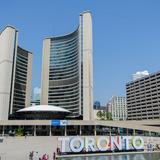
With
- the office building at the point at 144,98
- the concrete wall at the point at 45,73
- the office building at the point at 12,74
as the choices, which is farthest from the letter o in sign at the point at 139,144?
the concrete wall at the point at 45,73

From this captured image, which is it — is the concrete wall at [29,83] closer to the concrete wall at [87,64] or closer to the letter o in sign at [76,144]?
the concrete wall at [87,64]

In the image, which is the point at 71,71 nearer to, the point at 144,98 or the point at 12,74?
the point at 12,74

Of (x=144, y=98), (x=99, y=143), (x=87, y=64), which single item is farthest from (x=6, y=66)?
(x=99, y=143)

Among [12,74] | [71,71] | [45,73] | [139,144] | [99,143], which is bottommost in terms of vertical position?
[139,144]

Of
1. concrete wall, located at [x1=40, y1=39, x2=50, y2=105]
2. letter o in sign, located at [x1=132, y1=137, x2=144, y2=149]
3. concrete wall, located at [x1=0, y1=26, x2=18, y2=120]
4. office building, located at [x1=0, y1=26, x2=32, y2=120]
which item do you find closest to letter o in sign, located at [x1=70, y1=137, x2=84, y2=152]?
letter o in sign, located at [x1=132, y1=137, x2=144, y2=149]

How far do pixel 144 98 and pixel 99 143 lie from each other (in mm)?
126827

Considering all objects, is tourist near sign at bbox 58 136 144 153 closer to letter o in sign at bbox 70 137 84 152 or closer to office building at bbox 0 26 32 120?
letter o in sign at bbox 70 137 84 152

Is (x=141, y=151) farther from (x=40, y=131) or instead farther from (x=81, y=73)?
(x=81, y=73)

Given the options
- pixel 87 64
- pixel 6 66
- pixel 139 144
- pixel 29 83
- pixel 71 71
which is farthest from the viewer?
pixel 29 83

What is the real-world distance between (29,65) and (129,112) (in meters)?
73.9

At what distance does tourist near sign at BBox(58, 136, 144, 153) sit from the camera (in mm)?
45031

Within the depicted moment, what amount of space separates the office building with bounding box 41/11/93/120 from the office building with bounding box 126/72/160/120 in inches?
1819

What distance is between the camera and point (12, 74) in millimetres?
147500

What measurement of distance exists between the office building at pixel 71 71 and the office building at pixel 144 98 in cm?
4620
